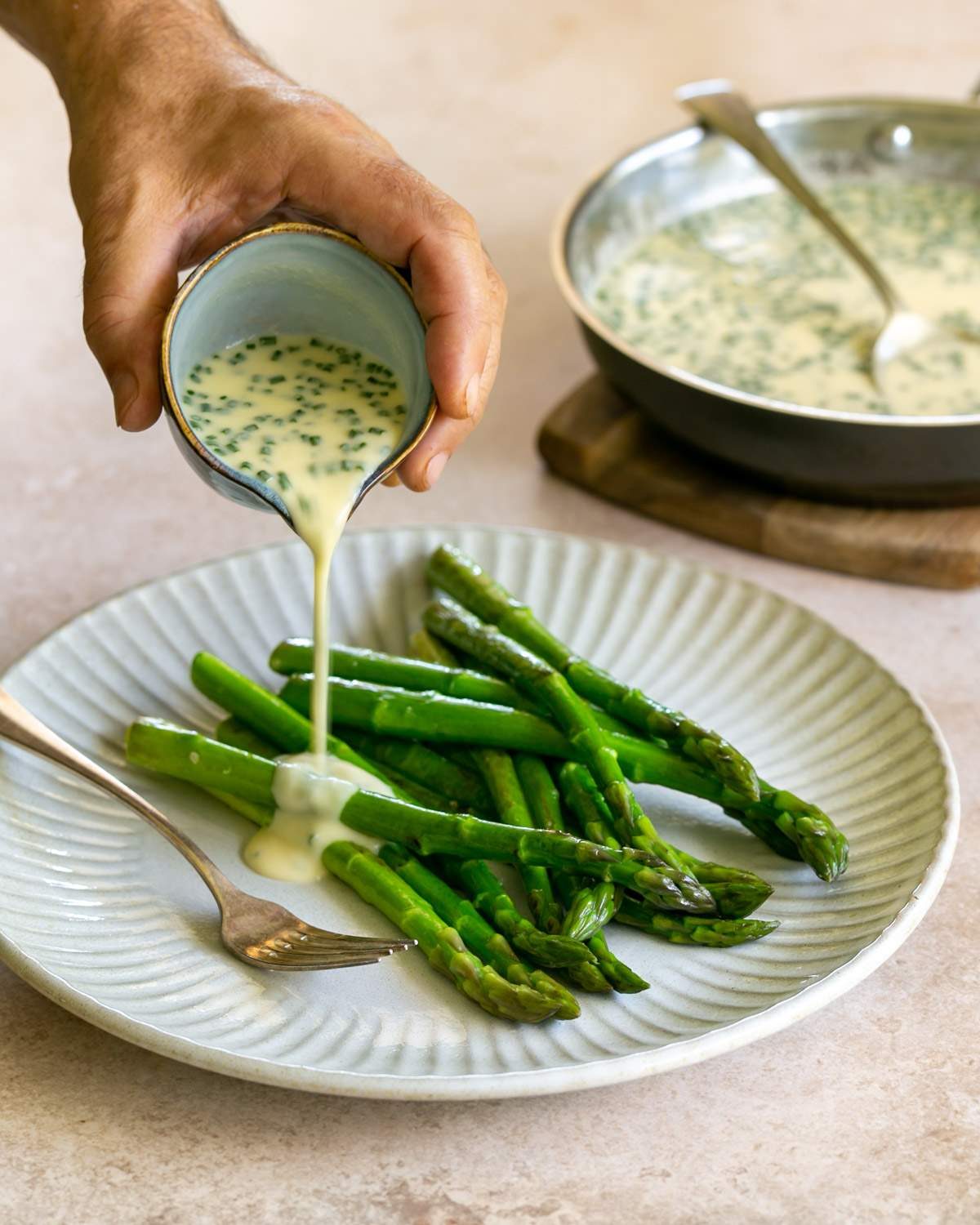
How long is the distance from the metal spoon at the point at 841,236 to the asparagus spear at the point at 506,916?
1.14 metres

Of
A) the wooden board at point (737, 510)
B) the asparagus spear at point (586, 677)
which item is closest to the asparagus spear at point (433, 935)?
the asparagus spear at point (586, 677)

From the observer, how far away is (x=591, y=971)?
150cm

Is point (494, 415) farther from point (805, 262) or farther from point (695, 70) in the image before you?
point (695, 70)

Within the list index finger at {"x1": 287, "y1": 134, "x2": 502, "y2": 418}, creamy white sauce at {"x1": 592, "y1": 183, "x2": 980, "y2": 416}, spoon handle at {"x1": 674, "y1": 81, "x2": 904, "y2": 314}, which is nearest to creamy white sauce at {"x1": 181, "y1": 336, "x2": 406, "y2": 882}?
index finger at {"x1": 287, "y1": 134, "x2": 502, "y2": 418}

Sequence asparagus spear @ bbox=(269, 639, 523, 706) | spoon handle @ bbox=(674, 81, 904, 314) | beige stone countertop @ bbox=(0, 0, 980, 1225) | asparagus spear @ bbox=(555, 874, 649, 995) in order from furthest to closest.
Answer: spoon handle @ bbox=(674, 81, 904, 314) → asparagus spear @ bbox=(269, 639, 523, 706) → asparagus spear @ bbox=(555, 874, 649, 995) → beige stone countertop @ bbox=(0, 0, 980, 1225)

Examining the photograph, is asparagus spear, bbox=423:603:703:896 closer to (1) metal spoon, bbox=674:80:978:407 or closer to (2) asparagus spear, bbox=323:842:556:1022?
(2) asparagus spear, bbox=323:842:556:1022

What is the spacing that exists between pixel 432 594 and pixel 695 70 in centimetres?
250

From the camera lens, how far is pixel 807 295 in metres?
2.74

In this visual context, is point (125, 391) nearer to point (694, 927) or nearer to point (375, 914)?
point (375, 914)

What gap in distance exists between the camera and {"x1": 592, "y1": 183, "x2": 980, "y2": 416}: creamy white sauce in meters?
2.46

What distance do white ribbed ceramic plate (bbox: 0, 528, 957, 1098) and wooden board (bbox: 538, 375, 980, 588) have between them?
298mm

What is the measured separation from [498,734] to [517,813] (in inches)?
4.4

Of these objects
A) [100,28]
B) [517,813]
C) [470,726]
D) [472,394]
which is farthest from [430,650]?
[100,28]

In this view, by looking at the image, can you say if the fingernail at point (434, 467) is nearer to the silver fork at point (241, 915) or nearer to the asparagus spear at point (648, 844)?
the asparagus spear at point (648, 844)
